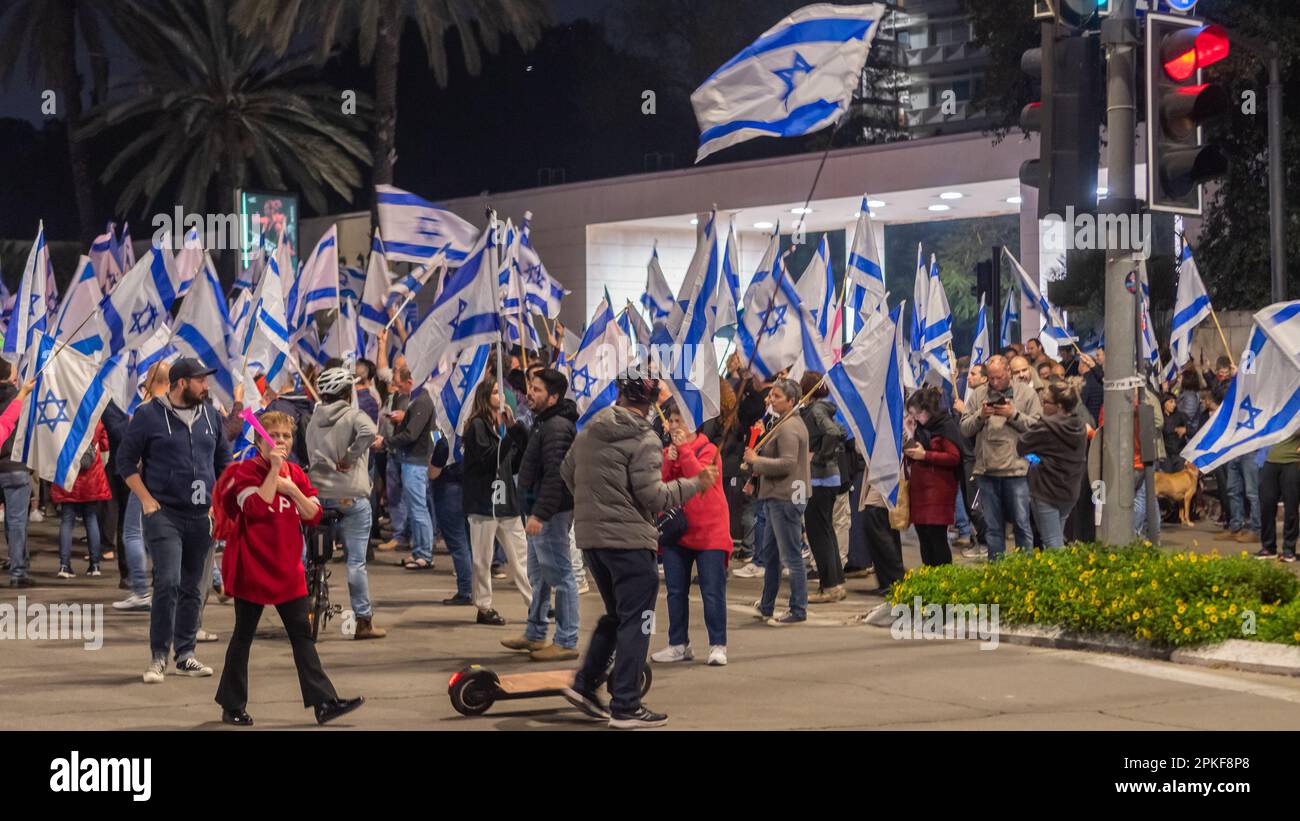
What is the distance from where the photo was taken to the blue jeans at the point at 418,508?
16.6 metres

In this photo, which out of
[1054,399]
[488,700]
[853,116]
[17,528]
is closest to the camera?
[488,700]

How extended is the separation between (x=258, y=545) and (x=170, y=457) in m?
2.00

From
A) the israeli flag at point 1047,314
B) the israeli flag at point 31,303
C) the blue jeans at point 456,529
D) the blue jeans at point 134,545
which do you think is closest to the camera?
the blue jeans at point 134,545

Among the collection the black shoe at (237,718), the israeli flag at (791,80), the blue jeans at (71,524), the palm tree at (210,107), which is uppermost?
the palm tree at (210,107)

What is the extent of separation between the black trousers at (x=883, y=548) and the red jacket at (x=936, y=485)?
0.55 meters

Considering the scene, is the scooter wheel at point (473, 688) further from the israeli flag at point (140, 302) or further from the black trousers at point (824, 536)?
the israeli flag at point (140, 302)

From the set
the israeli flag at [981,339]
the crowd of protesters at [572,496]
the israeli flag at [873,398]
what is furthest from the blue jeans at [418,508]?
the israeli flag at [981,339]

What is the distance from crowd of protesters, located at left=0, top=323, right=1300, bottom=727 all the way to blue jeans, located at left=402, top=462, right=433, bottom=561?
0.02 meters

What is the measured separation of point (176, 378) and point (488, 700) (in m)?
3.17

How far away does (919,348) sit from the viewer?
64.2ft

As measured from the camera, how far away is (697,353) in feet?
47.2

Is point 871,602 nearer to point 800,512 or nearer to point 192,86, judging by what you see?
point 800,512

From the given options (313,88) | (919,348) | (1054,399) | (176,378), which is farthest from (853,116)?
(176,378)
